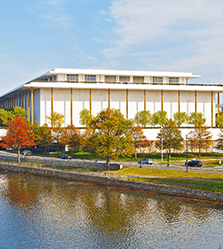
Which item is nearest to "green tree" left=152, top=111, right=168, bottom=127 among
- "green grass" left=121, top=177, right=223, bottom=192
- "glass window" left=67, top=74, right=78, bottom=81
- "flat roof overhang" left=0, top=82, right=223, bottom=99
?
"flat roof overhang" left=0, top=82, right=223, bottom=99

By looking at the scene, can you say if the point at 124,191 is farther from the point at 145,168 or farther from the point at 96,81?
the point at 96,81

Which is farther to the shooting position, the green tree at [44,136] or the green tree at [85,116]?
the green tree at [85,116]

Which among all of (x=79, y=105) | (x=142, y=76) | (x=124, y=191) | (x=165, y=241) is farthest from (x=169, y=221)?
(x=142, y=76)

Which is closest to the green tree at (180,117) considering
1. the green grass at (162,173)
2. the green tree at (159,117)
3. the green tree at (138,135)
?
the green tree at (159,117)

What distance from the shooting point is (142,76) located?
104438 mm

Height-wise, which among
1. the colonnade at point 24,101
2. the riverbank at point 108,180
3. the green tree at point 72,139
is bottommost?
the riverbank at point 108,180

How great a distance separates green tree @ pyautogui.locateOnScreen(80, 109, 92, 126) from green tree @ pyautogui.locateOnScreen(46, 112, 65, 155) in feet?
19.2

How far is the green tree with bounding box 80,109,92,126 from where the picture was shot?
9006 cm

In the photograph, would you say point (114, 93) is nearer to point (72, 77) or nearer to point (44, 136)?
point (72, 77)

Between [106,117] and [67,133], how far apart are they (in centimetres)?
2489

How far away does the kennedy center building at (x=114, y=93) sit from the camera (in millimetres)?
94000

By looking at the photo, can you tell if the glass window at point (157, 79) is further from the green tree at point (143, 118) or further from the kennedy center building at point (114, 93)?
the green tree at point (143, 118)

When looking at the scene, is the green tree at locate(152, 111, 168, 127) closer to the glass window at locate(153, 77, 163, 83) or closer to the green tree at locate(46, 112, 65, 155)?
the glass window at locate(153, 77, 163, 83)

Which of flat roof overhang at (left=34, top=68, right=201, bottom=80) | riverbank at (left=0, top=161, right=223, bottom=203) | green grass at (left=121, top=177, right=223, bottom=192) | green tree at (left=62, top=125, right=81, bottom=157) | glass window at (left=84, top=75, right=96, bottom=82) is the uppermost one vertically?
flat roof overhang at (left=34, top=68, right=201, bottom=80)
